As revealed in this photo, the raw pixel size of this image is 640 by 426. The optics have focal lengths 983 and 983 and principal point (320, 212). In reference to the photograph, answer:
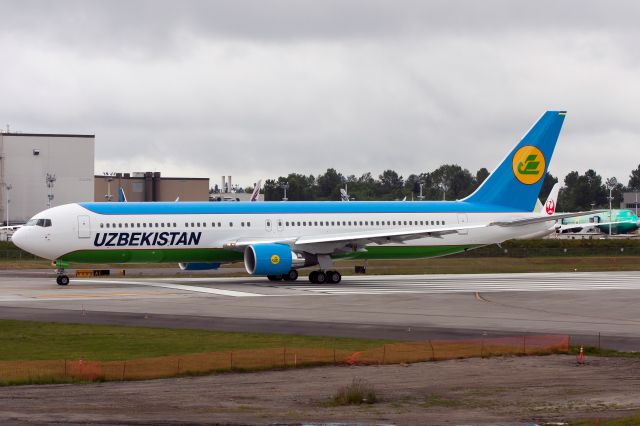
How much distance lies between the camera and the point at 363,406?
63.3 feet

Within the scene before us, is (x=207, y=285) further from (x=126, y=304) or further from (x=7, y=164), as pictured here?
(x=7, y=164)

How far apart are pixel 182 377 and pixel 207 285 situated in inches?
1111

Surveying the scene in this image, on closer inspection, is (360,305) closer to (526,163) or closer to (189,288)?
(189,288)

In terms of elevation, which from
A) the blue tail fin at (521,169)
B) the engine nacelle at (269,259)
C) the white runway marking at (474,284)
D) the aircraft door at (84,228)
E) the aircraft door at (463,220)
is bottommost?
the white runway marking at (474,284)

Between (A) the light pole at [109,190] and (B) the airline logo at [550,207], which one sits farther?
(A) the light pole at [109,190]

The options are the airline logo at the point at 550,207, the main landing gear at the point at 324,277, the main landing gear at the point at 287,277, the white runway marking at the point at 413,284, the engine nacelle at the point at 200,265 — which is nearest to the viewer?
the white runway marking at the point at 413,284

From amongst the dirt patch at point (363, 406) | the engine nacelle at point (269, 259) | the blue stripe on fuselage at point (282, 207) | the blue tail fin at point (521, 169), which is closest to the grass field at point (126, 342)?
the dirt patch at point (363, 406)

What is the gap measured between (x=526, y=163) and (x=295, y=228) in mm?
14834

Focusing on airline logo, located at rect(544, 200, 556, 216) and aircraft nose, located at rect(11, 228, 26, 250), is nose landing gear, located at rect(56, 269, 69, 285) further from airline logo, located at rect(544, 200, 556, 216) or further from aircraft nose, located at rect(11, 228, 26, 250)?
airline logo, located at rect(544, 200, 556, 216)

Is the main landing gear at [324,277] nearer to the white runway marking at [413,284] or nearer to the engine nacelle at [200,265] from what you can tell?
the white runway marking at [413,284]

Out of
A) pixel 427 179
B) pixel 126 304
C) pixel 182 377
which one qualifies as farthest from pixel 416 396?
pixel 427 179

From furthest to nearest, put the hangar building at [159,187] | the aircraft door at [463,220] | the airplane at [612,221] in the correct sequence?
the airplane at [612,221] < the hangar building at [159,187] < the aircraft door at [463,220]

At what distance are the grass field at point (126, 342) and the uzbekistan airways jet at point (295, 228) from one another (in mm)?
19128

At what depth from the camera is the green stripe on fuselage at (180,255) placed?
169ft
